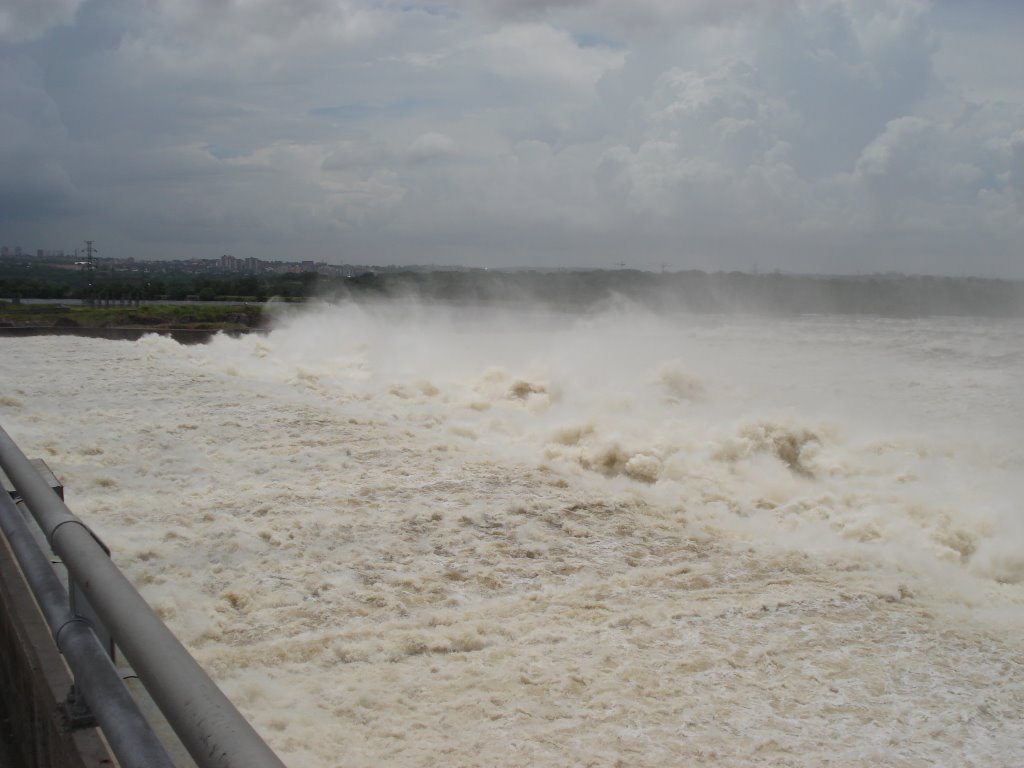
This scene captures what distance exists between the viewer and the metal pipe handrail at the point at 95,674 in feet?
6.69

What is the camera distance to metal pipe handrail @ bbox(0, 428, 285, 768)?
164 centimetres

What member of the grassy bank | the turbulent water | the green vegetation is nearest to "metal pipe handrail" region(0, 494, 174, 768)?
the turbulent water

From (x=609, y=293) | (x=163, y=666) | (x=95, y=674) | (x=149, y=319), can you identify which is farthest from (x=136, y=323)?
(x=163, y=666)

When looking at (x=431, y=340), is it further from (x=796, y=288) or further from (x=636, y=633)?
(x=636, y=633)

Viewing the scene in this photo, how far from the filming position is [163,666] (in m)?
1.91

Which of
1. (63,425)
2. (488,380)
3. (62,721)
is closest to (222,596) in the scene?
(62,721)

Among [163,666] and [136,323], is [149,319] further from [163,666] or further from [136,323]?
[163,666]

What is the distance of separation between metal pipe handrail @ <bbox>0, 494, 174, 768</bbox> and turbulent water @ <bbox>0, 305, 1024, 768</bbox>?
1757mm

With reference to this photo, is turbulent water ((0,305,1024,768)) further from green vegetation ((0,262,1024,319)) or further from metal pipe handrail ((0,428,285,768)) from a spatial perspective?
green vegetation ((0,262,1024,319))

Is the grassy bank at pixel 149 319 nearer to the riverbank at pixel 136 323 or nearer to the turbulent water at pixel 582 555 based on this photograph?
the riverbank at pixel 136 323

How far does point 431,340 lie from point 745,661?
63.6ft

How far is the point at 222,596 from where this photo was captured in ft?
19.5

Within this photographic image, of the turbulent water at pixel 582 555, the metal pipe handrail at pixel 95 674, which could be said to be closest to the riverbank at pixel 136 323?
the turbulent water at pixel 582 555

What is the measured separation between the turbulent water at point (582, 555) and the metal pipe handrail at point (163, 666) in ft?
6.96
